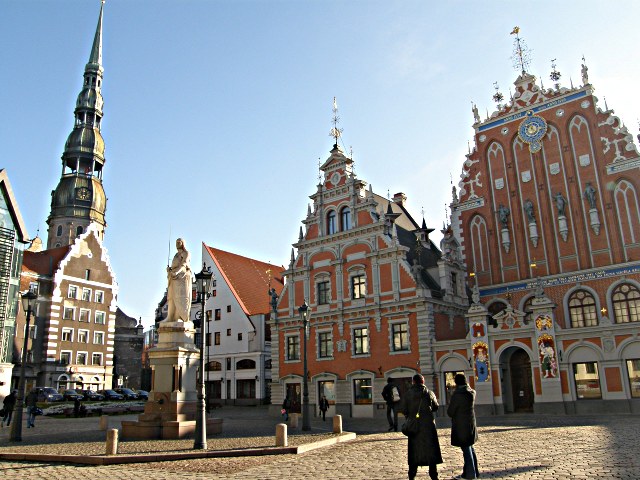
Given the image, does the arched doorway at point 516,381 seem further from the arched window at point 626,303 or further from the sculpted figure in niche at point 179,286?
the sculpted figure in niche at point 179,286

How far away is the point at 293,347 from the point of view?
37.8 meters

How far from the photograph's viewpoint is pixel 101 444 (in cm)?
1673

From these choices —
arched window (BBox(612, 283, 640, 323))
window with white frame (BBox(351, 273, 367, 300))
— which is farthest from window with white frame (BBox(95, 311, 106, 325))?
arched window (BBox(612, 283, 640, 323))

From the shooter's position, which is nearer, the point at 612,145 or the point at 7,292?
the point at 612,145

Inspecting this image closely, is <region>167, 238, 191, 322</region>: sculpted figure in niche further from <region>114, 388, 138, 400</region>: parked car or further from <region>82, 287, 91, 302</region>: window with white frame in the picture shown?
<region>82, 287, 91, 302</region>: window with white frame

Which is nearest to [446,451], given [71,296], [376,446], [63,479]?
[376,446]

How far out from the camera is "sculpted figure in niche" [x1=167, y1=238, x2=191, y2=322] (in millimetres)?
19453

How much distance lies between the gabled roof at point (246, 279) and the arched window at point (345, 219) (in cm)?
1775

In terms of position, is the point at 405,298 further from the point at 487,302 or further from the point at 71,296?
the point at 71,296

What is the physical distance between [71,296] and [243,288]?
1637 centimetres

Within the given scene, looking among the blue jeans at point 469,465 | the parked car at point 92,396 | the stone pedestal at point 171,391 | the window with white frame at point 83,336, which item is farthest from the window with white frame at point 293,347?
the blue jeans at point 469,465

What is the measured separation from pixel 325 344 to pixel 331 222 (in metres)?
8.12

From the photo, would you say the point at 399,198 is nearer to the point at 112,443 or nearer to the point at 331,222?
the point at 331,222

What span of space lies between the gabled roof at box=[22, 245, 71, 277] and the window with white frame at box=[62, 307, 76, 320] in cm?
361
